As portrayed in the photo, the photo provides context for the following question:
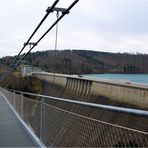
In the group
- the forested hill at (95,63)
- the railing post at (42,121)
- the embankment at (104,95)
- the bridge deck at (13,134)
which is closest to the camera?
the railing post at (42,121)

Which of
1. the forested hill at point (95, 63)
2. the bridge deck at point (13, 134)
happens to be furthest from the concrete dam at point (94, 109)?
the forested hill at point (95, 63)

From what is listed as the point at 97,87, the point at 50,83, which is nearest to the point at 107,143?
the point at 97,87

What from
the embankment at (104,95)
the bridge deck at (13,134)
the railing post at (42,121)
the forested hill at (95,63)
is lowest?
the embankment at (104,95)

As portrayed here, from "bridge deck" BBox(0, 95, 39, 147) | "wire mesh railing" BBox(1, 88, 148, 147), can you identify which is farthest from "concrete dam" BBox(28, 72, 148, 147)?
"bridge deck" BBox(0, 95, 39, 147)

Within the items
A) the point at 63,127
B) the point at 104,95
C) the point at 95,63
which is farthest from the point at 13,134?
the point at 95,63

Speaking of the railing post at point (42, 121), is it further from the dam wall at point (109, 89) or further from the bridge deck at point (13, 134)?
the dam wall at point (109, 89)

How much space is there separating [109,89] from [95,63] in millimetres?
60847

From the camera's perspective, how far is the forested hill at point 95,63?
71250 millimetres

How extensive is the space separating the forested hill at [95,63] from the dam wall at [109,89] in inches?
1028

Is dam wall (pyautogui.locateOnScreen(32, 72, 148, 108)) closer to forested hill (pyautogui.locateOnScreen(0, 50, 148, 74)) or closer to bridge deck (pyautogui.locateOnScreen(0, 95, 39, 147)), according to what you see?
bridge deck (pyautogui.locateOnScreen(0, 95, 39, 147))

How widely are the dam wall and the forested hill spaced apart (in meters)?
26.1

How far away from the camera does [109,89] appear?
31.1 m

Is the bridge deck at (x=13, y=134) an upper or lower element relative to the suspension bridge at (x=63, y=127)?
lower

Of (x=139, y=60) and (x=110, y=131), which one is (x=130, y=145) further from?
(x=139, y=60)
